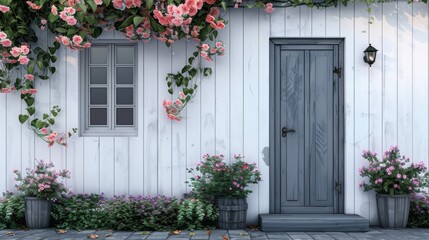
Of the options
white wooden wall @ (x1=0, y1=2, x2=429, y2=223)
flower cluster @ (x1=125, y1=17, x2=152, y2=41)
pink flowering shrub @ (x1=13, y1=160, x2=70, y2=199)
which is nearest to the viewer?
pink flowering shrub @ (x1=13, y1=160, x2=70, y2=199)

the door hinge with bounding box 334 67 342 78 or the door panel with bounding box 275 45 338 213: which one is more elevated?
the door hinge with bounding box 334 67 342 78

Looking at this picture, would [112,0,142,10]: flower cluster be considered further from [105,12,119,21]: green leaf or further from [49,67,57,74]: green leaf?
[49,67,57,74]: green leaf

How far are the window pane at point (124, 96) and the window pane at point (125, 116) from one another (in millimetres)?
106

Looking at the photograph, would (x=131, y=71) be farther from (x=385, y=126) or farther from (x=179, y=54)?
(x=385, y=126)

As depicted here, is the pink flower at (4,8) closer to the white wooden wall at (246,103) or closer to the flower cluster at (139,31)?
the white wooden wall at (246,103)

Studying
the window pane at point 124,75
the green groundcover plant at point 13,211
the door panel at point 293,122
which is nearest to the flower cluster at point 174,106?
the window pane at point 124,75

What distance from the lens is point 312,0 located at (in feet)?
23.2

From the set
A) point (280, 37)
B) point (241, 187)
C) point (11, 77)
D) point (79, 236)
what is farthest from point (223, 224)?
point (11, 77)

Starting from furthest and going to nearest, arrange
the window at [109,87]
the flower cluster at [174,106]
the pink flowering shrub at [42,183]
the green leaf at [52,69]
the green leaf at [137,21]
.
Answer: the window at [109,87]
the green leaf at [52,69]
the flower cluster at [174,106]
the pink flowering shrub at [42,183]
the green leaf at [137,21]

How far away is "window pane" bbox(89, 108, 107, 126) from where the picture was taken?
24.1 ft

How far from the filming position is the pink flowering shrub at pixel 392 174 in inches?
264

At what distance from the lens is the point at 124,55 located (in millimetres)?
7340

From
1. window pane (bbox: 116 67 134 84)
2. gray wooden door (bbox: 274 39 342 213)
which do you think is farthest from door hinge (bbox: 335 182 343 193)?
window pane (bbox: 116 67 134 84)

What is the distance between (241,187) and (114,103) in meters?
2.29
